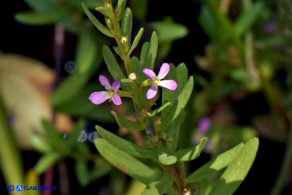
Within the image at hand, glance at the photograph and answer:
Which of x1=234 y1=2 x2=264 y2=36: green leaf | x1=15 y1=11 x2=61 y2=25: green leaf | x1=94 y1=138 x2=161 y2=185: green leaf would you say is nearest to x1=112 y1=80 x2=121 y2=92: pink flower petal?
x1=94 y1=138 x2=161 y2=185: green leaf

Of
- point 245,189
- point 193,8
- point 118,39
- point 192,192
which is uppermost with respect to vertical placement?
point 118,39

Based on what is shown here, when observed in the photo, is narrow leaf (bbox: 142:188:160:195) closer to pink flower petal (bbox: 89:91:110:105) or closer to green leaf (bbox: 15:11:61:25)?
pink flower petal (bbox: 89:91:110:105)

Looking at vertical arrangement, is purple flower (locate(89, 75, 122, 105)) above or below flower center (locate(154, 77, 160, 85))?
below

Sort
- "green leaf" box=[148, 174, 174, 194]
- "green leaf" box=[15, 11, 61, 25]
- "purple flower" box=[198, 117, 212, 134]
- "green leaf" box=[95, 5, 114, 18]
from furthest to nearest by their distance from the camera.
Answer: "purple flower" box=[198, 117, 212, 134], "green leaf" box=[15, 11, 61, 25], "green leaf" box=[148, 174, 174, 194], "green leaf" box=[95, 5, 114, 18]

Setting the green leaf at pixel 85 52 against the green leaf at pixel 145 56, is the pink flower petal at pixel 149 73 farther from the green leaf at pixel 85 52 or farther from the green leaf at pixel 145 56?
the green leaf at pixel 85 52

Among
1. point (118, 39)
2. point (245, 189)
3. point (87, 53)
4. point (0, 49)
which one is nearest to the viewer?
point (118, 39)

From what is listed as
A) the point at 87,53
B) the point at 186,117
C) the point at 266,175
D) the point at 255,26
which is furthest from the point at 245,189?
the point at 87,53

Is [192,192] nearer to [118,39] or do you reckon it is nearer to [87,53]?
[118,39]
